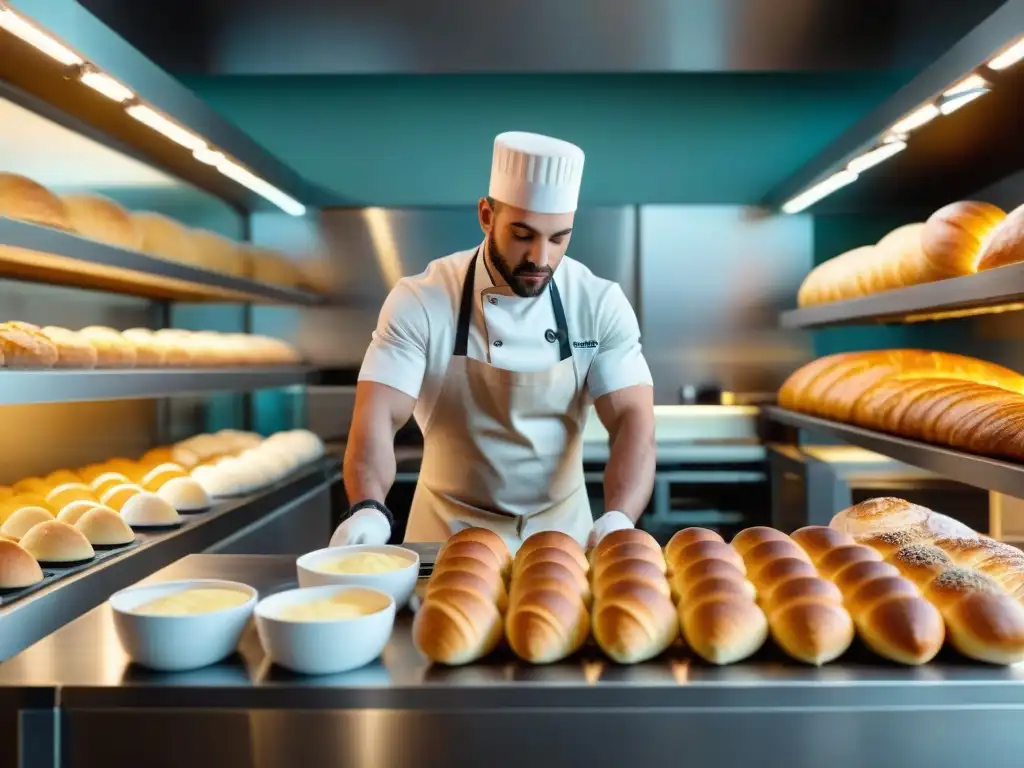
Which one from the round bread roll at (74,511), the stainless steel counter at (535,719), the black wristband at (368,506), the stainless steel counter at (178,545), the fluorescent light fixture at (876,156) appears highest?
the fluorescent light fixture at (876,156)

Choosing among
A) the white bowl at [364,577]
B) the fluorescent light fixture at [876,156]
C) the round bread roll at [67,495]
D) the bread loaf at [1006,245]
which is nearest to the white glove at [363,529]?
the white bowl at [364,577]

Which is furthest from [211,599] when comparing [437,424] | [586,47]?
[586,47]

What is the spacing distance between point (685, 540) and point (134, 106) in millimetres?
1839

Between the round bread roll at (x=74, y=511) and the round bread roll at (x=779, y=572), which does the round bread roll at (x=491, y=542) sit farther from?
the round bread roll at (x=74, y=511)

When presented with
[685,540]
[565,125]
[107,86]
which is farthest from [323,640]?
[565,125]

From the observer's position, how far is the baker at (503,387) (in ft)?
7.31

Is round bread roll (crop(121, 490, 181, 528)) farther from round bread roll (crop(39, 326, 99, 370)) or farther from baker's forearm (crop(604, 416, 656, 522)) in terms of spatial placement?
baker's forearm (crop(604, 416, 656, 522))

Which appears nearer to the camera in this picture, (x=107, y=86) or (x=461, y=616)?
(x=461, y=616)

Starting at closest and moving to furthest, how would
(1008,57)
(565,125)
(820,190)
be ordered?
(1008,57) → (820,190) → (565,125)

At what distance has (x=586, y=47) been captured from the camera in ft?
11.6

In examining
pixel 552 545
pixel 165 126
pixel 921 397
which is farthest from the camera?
pixel 165 126

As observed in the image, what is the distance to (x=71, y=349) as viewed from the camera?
2211 millimetres

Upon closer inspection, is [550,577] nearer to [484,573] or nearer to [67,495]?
[484,573]

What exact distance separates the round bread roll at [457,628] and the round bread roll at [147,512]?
5.08 feet
